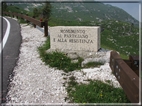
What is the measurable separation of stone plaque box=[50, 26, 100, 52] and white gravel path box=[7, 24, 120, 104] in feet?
1.63

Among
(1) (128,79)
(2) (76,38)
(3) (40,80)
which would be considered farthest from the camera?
(2) (76,38)

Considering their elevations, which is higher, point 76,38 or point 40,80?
point 76,38

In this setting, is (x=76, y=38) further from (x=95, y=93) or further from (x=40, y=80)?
(x=95, y=93)

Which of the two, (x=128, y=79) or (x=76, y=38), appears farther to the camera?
(x=76, y=38)

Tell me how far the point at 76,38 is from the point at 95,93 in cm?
335

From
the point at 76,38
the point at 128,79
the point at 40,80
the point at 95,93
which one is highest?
the point at 128,79

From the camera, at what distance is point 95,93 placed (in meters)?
4.11

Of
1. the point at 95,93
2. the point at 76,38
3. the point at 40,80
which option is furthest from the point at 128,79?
the point at 76,38

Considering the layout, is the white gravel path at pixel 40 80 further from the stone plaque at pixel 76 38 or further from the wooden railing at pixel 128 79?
the wooden railing at pixel 128 79

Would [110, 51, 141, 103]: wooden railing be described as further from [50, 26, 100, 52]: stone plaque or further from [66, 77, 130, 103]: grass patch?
[50, 26, 100, 52]: stone plaque

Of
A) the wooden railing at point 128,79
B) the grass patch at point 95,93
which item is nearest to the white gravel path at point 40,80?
the grass patch at point 95,93

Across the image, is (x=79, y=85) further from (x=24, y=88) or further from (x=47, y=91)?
(x=24, y=88)

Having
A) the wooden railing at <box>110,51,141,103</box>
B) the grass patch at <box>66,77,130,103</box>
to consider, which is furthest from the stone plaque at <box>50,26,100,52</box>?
the wooden railing at <box>110,51,141,103</box>

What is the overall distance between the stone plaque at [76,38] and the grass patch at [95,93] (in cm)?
248
